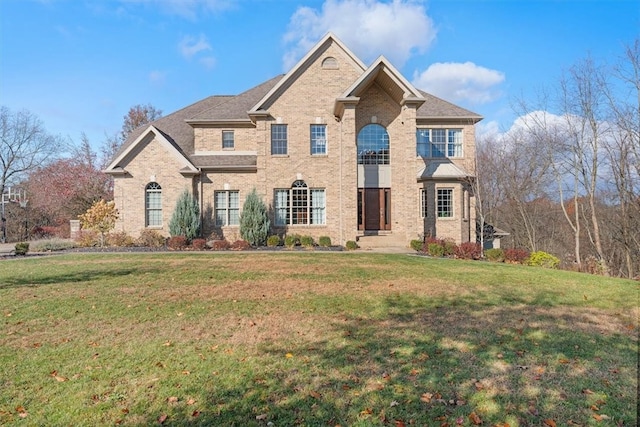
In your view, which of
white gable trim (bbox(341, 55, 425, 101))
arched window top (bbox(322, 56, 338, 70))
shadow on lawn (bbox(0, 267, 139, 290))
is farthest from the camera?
arched window top (bbox(322, 56, 338, 70))

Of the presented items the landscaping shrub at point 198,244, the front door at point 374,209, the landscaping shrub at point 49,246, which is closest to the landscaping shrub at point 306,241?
the front door at point 374,209

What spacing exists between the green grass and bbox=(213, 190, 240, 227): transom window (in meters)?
11.7

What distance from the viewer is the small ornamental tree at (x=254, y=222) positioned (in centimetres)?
1934

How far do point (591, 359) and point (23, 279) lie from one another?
13162 millimetres

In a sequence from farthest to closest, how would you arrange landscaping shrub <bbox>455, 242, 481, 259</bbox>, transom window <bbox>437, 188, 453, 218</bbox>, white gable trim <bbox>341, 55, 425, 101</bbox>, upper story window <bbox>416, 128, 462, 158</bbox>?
upper story window <bbox>416, 128, 462, 158</bbox>, transom window <bbox>437, 188, 453, 218</bbox>, white gable trim <bbox>341, 55, 425, 101</bbox>, landscaping shrub <bbox>455, 242, 481, 259</bbox>

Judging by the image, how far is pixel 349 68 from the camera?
20.6 metres

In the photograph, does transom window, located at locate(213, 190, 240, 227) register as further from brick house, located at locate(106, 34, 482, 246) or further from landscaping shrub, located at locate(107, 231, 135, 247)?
landscaping shrub, located at locate(107, 231, 135, 247)

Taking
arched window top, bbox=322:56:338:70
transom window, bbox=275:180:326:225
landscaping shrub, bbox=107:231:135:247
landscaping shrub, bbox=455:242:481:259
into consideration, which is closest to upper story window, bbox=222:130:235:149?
transom window, bbox=275:180:326:225

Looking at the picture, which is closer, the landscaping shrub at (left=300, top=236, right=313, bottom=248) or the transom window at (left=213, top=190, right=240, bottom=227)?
the landscaping shrub at (left=300, top=236, right=313, bottom=248)

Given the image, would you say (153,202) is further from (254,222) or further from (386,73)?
(386,73)

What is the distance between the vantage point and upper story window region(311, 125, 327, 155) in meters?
20.8

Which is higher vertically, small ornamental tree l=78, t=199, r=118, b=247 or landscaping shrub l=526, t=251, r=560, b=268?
small ornamental tree l=78, t=199, r=118, b=247

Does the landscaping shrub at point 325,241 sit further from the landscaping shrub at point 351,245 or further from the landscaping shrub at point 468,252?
the landscaping shrub at point 468,252

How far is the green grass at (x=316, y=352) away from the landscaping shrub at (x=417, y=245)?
798 cm
